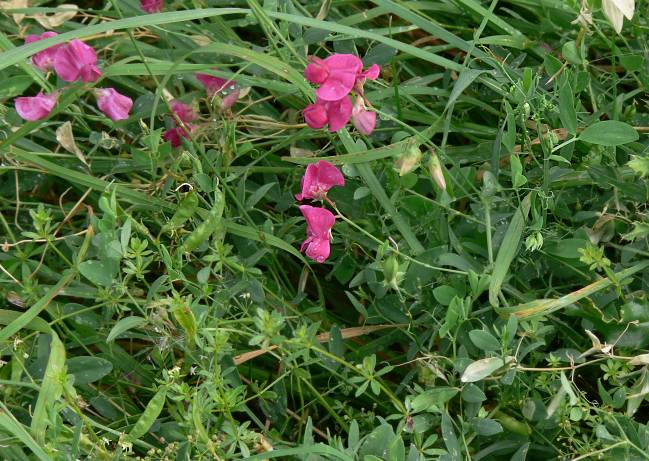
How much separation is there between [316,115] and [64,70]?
0.50 m

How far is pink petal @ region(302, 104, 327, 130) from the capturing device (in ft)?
4.50

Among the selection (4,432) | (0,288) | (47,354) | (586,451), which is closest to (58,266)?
(0,288)

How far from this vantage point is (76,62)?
1.64m

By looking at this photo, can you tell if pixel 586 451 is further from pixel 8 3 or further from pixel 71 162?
pixel 8 3

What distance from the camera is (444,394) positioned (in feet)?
4.50

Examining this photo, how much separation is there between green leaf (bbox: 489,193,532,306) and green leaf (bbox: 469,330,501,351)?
0.06 m

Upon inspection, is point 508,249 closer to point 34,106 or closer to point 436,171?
point 436,171

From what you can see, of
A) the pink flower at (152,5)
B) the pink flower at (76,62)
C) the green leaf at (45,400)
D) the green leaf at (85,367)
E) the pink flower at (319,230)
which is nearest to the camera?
the green leaf at (45,400)

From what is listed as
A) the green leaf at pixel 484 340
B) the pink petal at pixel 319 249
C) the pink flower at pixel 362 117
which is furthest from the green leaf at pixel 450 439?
the pink flower at pixel 362 117

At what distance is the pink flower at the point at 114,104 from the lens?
5.58 ft

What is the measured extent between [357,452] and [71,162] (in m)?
0.83

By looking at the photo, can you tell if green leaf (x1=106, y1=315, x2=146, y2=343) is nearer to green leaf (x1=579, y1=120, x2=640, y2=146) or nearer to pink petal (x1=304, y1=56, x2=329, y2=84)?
pink petal (x1=304, y1=56, x2=329, y2=84)

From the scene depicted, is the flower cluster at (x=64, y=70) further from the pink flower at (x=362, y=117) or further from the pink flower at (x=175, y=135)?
the pink flower at (x=362, y=117)

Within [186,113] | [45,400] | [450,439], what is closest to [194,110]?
[186,113]
